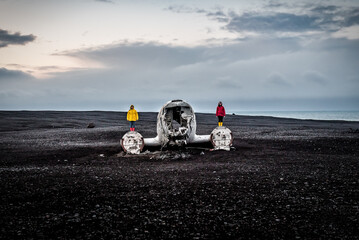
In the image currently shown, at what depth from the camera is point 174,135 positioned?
42.2 ft

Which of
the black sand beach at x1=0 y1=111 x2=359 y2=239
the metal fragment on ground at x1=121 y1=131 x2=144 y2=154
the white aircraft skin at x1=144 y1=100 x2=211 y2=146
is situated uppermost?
the white aircraft skin at x1=144 y1=100 x2=211 y2=146

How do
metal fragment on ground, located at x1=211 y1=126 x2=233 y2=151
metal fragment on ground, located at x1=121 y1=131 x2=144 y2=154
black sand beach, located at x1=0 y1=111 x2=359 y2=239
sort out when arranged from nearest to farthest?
1. black sand beach, located at x1=0 y1=111 x2=359 y2=239
2. metal fragment on ground, located at x1=121 y1=131 x2=144 y2=154
3. metal fragment on ground, located at x1=211 y1=126 x2=233 y2=151

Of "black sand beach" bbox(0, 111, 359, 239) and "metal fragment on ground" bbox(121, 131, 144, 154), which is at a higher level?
"metal fragment on ground" bbox(121, 131, 144, 154)

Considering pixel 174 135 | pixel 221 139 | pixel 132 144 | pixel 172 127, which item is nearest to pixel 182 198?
pixel 174 135

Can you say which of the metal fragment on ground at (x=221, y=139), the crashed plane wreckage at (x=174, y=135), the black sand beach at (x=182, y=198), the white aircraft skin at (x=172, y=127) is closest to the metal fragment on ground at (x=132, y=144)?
the crashed plane wreckage at (x=174, y=135)

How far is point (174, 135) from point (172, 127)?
26.3 inches

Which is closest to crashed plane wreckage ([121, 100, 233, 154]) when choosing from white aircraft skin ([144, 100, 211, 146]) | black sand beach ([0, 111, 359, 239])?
white aircraft skin ([144, 100, 211, 146])

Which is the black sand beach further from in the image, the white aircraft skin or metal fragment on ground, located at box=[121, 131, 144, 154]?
the white aircraft skin

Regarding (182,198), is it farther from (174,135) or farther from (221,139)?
(221,139)

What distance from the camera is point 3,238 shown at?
4492 mm

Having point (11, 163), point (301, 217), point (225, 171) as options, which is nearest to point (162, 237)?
point (301, 217)

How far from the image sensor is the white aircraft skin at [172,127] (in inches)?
509

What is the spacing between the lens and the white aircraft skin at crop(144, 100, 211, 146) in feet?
42.4

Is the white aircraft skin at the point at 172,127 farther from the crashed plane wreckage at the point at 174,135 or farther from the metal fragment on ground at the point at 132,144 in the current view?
the metal fragment on ground at the point at 132,144
